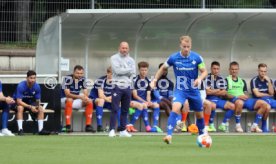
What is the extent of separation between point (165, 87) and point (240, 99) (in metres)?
1.90

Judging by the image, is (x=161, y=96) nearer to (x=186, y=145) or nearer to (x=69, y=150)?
(x=186, y=145)

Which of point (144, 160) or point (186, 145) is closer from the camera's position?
point (144, 160)

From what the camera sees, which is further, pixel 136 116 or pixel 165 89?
pixel 165 89

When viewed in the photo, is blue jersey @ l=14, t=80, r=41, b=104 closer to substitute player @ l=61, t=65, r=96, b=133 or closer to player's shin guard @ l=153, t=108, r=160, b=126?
substitute player @ l=61, t=65, r=96, b=133

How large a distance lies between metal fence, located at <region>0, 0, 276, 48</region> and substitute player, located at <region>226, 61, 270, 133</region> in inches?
Result: 81.6

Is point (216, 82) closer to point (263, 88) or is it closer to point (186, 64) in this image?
point (263, 88)

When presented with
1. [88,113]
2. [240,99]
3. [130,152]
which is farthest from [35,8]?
[130,152]

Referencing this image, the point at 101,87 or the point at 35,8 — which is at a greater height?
the point at 35,8

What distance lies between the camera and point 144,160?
11359mm

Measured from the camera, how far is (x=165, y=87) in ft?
71.3

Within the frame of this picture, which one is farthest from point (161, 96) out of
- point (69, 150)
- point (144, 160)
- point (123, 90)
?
point (144, 160)

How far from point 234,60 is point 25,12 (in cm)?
568

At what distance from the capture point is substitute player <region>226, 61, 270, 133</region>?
21508 mm

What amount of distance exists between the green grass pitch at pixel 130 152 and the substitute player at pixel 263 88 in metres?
5.27
